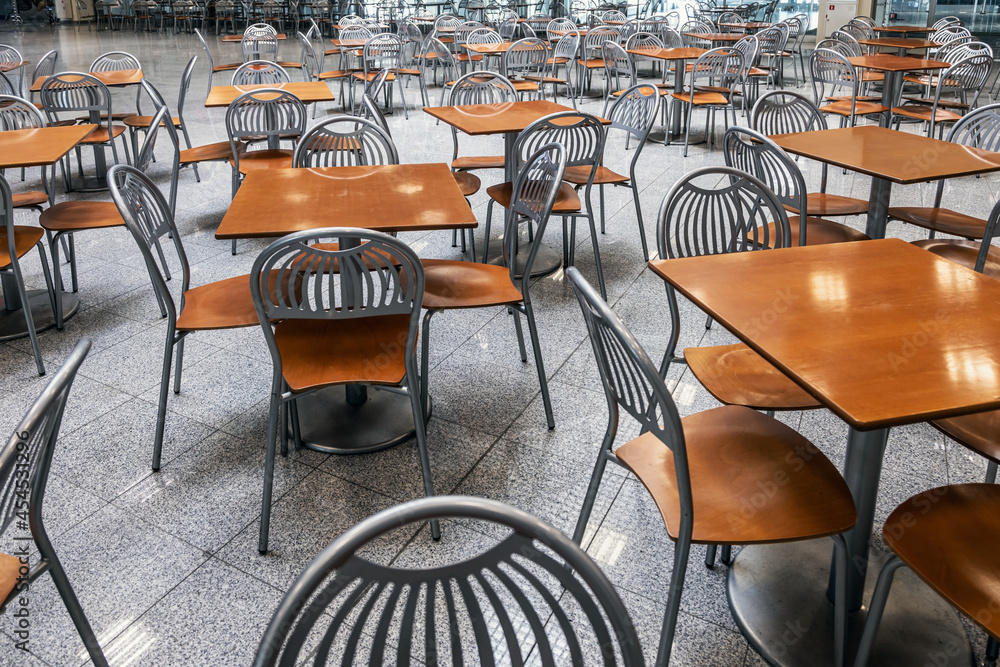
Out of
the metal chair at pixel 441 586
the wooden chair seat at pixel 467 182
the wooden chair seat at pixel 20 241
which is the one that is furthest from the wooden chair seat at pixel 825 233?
the wooden chair seat at pixel 20 241

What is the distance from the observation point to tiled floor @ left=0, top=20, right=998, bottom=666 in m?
1.86

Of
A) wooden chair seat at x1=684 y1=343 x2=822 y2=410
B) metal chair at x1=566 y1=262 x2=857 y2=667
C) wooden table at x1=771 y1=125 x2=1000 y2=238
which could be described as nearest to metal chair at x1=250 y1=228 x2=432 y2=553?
metal chair at x1=566 y1=262 x2=857 y2=667

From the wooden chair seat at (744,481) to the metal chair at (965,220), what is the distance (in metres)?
1.29

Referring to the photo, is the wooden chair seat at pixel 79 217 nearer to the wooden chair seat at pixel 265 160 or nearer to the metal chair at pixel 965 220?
the wooden chair seat at pixel 265 160

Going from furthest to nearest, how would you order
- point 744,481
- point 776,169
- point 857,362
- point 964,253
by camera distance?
point 776,169 < point 964,253 < point 744,481 < point 857,362

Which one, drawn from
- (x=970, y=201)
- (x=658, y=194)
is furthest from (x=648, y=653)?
(x=970, y=201)

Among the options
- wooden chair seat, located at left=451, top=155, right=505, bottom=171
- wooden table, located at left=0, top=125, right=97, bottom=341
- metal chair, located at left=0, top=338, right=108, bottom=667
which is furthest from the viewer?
wooden chair seat, located at left=451, top=155, right=505, bottom=171

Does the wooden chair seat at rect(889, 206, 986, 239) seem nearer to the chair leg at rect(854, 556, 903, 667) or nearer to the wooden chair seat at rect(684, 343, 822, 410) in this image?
the wooden chair seat at rect(684, 343, 822, 410)

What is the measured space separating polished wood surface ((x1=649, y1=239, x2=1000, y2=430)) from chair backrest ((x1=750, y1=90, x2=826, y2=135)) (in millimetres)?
1949

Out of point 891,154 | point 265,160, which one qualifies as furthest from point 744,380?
point 265,160

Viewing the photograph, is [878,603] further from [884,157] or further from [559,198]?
[559,198]

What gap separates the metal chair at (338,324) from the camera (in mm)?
1828

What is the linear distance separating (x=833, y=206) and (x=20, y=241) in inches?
139

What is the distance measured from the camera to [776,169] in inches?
120
